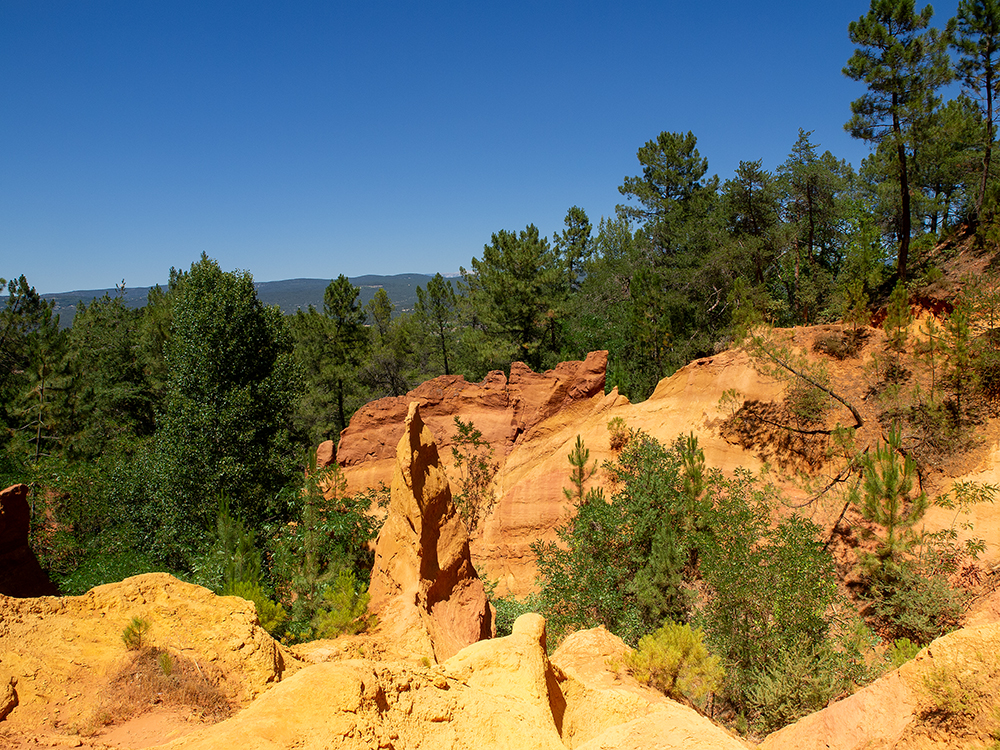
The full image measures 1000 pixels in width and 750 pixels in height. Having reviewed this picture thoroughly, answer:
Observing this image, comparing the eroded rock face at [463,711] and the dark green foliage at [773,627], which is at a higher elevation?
the eroded rock face at [463,711]

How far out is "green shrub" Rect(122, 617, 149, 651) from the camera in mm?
5789

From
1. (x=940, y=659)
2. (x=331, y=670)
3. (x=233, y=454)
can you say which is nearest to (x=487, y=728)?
A: (x=331, y=670)

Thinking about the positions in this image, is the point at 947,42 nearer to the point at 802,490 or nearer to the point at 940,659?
the point at 802,490

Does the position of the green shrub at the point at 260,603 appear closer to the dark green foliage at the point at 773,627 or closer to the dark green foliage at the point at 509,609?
the dark green foliage at the point at 509,609

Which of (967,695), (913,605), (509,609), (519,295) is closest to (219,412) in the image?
(509,609)

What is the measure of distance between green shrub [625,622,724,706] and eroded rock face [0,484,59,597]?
1004 cm

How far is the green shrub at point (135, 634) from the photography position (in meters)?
5.79

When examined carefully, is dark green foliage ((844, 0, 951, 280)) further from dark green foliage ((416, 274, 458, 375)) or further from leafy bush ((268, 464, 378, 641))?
dark green foliage ((416, 274, 458, 375))

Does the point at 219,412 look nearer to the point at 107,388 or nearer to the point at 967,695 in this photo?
the point at 967,695

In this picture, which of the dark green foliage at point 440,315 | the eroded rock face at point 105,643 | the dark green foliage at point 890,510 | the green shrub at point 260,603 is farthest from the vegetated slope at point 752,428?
the dark green foliage at point 440,315

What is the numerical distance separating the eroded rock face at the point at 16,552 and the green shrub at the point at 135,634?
412 cm

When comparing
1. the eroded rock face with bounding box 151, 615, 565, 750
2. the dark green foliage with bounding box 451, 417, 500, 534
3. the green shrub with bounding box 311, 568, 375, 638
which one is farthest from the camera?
the dark green foliage with bounding box 451, 417, 500, 534

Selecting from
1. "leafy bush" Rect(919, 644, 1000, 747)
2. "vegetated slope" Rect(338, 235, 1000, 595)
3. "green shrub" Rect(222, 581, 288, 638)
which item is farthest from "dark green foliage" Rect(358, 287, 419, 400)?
"leafy bush" Rect(919, 644, 1000, 747)

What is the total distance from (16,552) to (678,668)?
11032 millimetres
